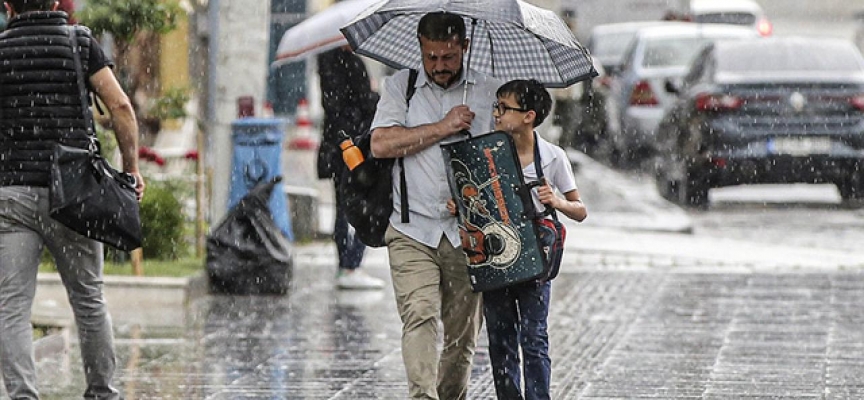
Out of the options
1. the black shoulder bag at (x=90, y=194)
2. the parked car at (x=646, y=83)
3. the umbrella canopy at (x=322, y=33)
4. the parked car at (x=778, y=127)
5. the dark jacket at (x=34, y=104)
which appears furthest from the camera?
the parked car at (x=646, y=83)

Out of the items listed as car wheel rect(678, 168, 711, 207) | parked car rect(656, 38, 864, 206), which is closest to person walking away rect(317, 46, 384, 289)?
parked car rect(656, 38, 864, 206)

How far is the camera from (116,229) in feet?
23.5

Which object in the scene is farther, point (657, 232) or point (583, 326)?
point (657, 232)

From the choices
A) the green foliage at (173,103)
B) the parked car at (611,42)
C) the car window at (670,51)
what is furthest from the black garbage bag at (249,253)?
the parked car at (611,42)

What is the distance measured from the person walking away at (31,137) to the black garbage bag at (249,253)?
4.29 meters

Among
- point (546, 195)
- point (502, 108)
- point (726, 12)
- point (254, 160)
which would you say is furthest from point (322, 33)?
point (726, 12)

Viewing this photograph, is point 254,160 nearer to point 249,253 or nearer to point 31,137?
point 249,253

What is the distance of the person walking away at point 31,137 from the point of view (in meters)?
7.09

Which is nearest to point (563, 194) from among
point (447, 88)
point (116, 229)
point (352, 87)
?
point (447, 88)

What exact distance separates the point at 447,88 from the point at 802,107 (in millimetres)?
11250

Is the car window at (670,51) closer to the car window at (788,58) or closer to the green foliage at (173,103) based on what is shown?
the car window at (788,58)

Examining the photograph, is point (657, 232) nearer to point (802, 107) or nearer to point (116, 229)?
point (802, 107)

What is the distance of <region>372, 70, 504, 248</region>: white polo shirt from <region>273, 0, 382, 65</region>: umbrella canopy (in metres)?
4.29

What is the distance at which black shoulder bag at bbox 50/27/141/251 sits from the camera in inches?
275
